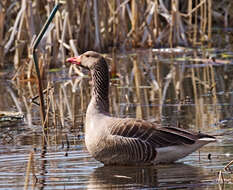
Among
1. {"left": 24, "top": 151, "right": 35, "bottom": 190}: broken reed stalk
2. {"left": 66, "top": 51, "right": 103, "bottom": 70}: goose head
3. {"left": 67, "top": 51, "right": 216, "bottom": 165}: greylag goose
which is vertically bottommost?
{"left": 24, "top": 151, "right": 35, "bottom": 190}: broken reed stalk

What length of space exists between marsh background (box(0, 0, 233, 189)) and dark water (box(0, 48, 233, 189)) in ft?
0.06

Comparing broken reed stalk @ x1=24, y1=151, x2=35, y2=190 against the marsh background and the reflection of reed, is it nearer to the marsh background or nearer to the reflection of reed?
Result: the marsh background

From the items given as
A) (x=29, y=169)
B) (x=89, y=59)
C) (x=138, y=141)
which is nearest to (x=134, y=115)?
(x=89, y=59)

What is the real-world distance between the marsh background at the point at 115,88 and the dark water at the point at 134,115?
0.06 feet

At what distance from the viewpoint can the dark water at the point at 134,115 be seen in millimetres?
7059

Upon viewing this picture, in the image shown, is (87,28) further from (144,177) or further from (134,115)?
(144,177)

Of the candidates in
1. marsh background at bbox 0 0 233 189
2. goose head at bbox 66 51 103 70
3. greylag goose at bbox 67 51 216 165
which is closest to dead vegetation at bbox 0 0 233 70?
marsh background at bbox 0 0 233 189

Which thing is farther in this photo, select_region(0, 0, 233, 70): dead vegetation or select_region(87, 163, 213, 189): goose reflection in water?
select_region(0, 0, 233, 70): dead vegetation

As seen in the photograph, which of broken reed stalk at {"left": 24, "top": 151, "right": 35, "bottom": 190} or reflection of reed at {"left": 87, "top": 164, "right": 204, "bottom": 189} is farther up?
broken reed stalk at {"left": 24, "top": 151, "right": 35, "bottom": 190}

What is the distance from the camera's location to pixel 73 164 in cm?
771

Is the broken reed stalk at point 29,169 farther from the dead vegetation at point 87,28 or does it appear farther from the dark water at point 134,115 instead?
the dead vegetation at point 87,28

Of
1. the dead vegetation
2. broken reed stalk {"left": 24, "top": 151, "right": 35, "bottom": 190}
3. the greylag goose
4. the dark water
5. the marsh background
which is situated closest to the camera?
broken reed stalk {"left": 24, "top": 151, "right": 35, "bottom": 190}

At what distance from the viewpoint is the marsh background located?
7.32m

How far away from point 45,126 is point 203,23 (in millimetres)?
10700
